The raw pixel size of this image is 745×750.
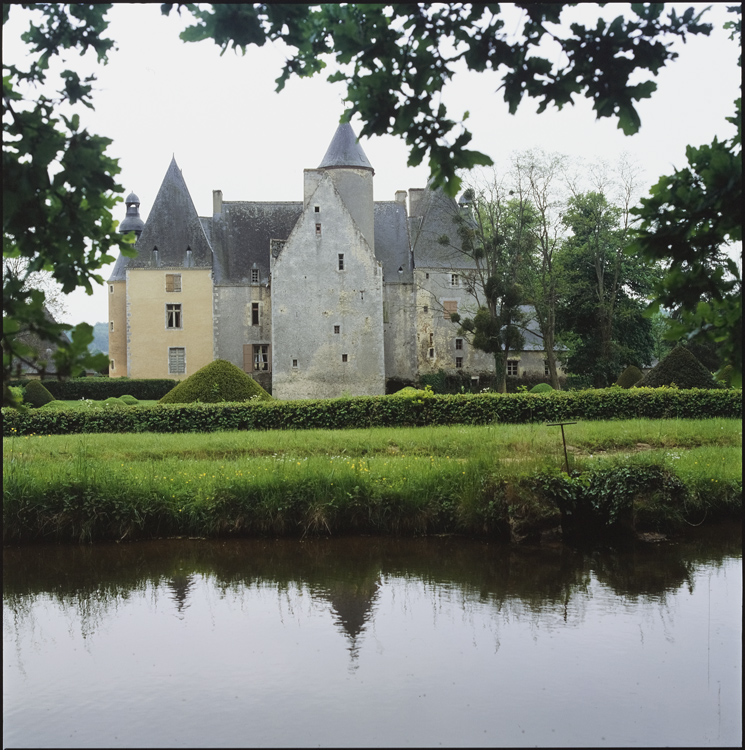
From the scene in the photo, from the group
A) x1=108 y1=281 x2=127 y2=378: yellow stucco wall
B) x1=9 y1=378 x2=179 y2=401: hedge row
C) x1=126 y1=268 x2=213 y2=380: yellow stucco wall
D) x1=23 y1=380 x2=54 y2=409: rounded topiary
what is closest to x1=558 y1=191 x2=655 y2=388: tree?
x1=126 y1=268 x2=213 y2=380: yellow stucco wall

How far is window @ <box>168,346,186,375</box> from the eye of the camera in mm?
38594

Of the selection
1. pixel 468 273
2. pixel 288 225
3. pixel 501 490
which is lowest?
pixel 501 490

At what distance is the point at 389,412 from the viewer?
17.3 m

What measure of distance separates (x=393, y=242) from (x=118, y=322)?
14.6 m

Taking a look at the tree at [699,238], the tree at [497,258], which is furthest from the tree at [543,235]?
the tree at [699,238]

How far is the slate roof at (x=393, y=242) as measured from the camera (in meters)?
40.7

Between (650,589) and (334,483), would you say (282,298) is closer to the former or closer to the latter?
(334,483)

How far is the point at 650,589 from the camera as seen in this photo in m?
7.20

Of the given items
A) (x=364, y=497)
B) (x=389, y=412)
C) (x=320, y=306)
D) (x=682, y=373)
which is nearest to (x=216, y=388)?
(x=389, y=412)

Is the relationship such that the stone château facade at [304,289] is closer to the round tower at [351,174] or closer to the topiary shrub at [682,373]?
the round tower at [351,174]

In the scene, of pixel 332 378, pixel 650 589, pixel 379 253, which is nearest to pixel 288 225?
pixel 379 253

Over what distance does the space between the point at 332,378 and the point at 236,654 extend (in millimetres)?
31434

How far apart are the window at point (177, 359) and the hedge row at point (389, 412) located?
69.6 feet

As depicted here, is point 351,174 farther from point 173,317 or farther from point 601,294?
point 601,294
